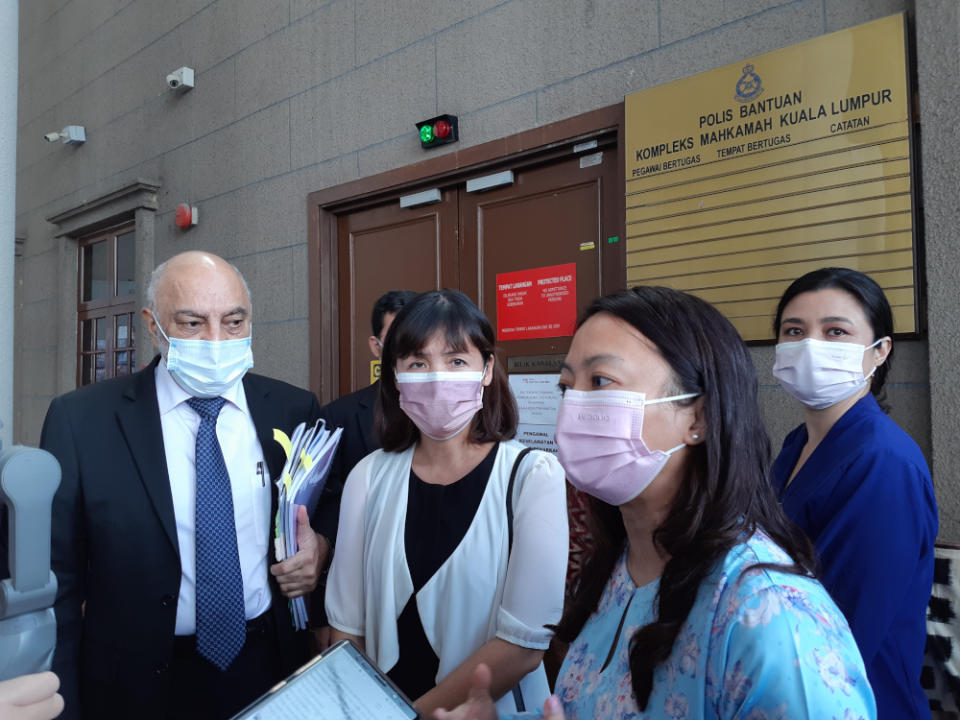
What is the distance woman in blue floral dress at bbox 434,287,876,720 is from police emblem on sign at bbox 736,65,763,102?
1837 millimetres

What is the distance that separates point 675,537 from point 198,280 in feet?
4.37

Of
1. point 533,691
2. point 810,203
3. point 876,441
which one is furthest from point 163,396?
point 810,203

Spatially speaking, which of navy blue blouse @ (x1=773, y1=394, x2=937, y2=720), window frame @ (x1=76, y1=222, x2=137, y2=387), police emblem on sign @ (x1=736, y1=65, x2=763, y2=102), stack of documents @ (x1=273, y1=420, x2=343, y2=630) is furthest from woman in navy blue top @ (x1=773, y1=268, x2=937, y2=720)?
window frame @ (x1=76, y1=222, x2=137, y2=387)

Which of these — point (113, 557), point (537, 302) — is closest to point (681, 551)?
point (113, 557)

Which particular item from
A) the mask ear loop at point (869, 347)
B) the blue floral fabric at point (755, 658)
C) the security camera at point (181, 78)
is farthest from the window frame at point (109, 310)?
the blue floral fabric at point (755, 658)


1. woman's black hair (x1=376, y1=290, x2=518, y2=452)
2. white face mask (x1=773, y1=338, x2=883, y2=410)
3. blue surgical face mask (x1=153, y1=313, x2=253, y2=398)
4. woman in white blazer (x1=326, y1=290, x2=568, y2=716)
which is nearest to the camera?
woman in white blazer (x1=326, y1=290, x2=568, y2=716)

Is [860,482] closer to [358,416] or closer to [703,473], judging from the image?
[703,473]

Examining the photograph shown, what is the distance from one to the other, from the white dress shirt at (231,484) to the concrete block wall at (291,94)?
5.83ft

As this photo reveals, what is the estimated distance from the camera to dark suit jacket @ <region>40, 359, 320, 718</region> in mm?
1504

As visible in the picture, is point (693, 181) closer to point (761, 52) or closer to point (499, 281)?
point (761, 52)

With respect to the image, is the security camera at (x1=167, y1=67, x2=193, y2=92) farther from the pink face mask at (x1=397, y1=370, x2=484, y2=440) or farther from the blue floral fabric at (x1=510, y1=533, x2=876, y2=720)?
the blue floral fabric at (x1=510, y1=533, x2=876, y2=720)

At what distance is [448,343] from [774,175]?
4.98ft

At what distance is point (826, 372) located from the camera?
6.04 ft

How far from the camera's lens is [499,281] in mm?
3484
